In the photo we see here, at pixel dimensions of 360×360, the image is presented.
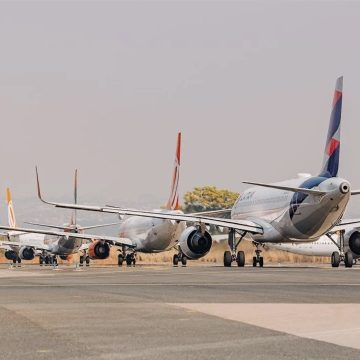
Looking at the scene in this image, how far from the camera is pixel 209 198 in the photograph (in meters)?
159

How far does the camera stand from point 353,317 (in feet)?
48.6

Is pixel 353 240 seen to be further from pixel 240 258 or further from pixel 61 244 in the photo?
pixel 61 244

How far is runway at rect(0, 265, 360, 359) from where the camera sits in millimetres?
10594

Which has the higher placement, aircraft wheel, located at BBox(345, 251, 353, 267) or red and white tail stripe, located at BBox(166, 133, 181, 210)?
red and white tail stripe, located at BBox(166, 133, 181, 210)

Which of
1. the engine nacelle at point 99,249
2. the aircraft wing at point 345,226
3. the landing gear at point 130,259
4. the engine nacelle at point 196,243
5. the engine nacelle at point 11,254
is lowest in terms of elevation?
the engine nacelle at point 11,254

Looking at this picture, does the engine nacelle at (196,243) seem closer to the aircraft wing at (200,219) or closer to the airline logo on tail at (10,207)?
the aircraft wing at (200,219)

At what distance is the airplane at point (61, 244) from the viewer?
71.0 meters

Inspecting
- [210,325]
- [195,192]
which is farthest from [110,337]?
[195,192]

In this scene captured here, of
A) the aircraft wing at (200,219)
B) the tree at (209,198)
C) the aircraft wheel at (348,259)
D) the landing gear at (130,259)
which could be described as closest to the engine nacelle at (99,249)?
the landing gear at (130,259)

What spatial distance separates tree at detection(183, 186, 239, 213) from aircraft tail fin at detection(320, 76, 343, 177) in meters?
111

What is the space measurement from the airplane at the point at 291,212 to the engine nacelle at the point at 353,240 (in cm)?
32

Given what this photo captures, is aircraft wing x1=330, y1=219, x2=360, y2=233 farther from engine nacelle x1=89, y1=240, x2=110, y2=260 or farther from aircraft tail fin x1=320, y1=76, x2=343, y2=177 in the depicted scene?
engine nacelle x1=89, y1=240, x2=110, y2=260

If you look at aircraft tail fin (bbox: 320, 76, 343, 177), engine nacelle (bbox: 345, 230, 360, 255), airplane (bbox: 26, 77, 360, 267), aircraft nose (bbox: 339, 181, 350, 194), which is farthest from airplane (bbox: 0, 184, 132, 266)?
aircraft nose (bbox: 339, 181, 350, 194)

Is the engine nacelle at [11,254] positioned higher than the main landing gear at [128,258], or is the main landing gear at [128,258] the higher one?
the main landing gear at [128,258]
